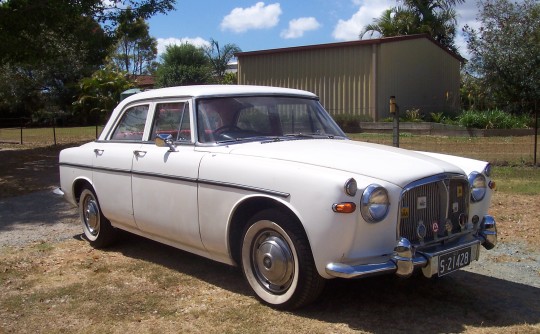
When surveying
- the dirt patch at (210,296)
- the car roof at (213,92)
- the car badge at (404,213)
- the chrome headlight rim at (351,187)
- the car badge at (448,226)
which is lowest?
the dirt patch at (210,296)

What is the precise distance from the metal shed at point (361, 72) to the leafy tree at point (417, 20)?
4955 millimetres

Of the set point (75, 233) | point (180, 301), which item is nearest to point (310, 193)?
point (180, 301)

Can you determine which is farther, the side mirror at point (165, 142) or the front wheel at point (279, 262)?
the side mirror at point (165, 142)

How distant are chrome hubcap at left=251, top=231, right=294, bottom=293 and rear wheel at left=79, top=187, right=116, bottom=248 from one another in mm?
2403

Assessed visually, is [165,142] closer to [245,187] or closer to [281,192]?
[245,187]

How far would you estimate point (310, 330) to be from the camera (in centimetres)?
389

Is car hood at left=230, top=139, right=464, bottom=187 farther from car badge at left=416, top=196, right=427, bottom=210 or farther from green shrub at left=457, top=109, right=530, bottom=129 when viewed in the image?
green shrub at left=457, top=109, right=530, bottom=129

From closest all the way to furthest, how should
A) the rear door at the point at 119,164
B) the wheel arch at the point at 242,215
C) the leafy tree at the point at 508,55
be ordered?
the wheel arch at the point at 242,215 < the rear door at the point at 119,164 < the leafy tree at the point at 508,55

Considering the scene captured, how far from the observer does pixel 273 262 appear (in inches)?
166

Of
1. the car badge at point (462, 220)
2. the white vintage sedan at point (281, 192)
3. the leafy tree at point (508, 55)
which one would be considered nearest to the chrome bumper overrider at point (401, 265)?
the white vintage sedan at point (281, 192)

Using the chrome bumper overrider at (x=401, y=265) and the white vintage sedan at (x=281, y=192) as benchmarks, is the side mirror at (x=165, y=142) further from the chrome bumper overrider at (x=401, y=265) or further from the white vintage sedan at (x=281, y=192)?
the chrome bumper overrider at (x=401, y=265)

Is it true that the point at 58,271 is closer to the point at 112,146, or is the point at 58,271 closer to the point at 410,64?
the point at 112,146

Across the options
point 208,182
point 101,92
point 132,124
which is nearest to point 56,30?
point 132,124

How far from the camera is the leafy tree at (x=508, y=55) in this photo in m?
19.4
